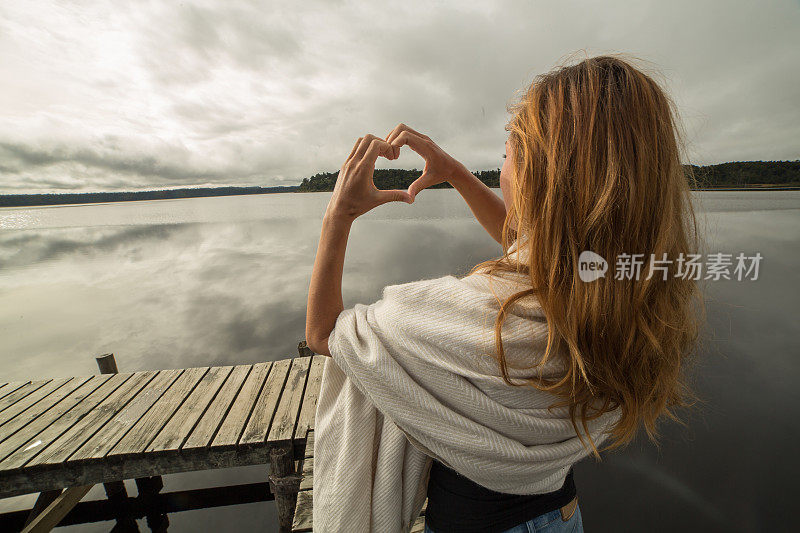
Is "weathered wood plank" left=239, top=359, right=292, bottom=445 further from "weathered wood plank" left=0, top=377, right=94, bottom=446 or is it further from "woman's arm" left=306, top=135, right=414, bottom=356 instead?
"woman's arm" left=306, top=135, right=414, bottom=356

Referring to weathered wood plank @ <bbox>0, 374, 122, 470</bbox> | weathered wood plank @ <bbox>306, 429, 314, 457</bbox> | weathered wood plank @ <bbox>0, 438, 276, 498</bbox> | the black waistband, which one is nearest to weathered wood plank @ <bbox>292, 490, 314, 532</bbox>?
weathered wood plank @ <bbox>306, 429, 314, 457</bbox>

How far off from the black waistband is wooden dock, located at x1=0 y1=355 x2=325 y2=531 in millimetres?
1958

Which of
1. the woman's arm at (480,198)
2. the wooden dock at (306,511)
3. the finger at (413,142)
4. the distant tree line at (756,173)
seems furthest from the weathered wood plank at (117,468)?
the distant tree line at (756,173)

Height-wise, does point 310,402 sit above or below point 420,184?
below

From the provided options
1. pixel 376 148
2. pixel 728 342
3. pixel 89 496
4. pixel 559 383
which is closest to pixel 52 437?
pixel 89 496

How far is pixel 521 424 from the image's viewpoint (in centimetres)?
100

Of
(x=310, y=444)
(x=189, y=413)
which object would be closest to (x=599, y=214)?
(x=310, y=444)

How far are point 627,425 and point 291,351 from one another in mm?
8472

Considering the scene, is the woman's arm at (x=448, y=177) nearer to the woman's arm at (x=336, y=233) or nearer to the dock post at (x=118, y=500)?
the woman's arm at (x=336, y=233)

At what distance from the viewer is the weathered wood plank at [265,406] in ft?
9.32

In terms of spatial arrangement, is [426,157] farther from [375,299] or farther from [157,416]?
[375,299]

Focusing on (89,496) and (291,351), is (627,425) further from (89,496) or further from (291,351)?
(291,351)

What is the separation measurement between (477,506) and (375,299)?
364 inches

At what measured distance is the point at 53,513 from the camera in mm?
3322
